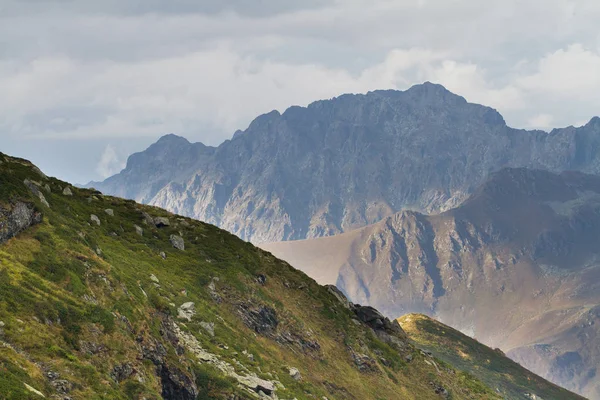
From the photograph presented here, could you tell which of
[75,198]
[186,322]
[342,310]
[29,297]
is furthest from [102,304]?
[342,310]

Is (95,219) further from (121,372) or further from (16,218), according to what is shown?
(121,372)

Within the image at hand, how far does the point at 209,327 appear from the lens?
76.2 metres

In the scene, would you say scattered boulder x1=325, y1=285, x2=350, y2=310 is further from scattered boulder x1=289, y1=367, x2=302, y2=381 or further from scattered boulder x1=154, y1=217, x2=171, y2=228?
scattered boulder x1=289, y1=367, x2=302, y2=381

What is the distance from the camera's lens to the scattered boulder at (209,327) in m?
75.2

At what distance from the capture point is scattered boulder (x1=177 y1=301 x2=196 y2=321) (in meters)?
74.8

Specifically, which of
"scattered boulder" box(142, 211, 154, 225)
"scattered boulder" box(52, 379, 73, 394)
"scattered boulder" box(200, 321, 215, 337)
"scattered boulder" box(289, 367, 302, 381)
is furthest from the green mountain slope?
"scattered boulder" box(289, 367, 302, 381)

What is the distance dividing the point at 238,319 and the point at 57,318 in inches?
1530

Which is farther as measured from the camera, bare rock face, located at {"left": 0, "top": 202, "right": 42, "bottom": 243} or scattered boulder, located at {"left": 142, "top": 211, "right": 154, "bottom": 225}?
scattered boulder, located at {"left": 142, "top": 211, "right": 154, "bottom": 225}

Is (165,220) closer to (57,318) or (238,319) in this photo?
(238,319)

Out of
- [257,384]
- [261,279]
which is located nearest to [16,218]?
[257,384]

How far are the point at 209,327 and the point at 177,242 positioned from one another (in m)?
29.4

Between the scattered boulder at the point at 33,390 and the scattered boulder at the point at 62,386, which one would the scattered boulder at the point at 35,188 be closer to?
A: the scattered boulder at the point at 62,386

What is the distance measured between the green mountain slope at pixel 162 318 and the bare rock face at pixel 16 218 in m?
0.15

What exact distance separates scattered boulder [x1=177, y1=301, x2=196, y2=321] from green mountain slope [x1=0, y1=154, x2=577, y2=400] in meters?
0.16
